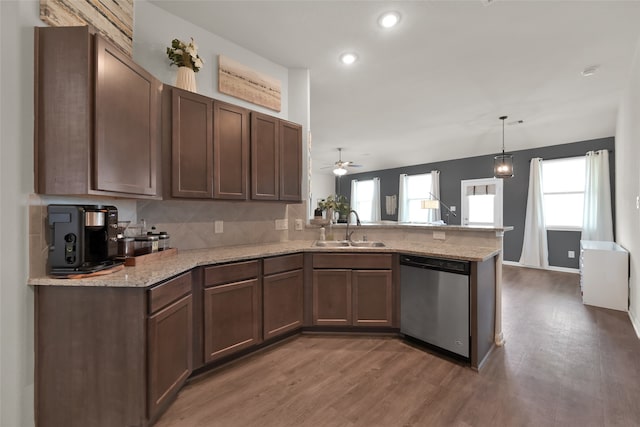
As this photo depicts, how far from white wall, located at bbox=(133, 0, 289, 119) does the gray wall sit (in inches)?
242

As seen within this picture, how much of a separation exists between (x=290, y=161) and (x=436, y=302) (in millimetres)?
1949

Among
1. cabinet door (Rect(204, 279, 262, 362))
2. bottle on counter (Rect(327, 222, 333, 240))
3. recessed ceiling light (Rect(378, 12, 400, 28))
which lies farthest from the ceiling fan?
cabinet door (Rect(204, 279, 262, 362))

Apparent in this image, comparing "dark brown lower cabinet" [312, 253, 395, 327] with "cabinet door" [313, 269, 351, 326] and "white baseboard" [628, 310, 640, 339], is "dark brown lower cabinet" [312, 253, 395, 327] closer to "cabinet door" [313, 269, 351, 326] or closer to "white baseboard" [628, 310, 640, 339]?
"cabinet door" [313, 269, 351, 326]

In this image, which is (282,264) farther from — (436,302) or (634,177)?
(634,177)

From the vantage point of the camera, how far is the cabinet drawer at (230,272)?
1982 millimetres

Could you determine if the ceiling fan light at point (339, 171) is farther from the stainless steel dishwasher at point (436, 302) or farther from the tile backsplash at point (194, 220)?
the stainless steel dishwasher at point (436, 302)

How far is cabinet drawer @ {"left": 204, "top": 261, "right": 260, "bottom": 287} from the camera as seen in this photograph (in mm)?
1982

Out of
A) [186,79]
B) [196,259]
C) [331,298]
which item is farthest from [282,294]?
[186,79]

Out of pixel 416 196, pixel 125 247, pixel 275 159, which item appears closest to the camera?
pixel 125 247

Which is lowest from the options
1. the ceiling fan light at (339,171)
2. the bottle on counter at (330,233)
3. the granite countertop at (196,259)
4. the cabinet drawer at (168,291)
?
the cabinet drawer at (168,291)

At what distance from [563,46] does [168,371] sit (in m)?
4.35

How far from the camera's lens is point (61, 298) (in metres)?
1.42

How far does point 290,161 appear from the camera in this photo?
2881 mm

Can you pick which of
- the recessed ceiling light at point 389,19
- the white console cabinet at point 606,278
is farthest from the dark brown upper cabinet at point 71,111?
the white console cabinet at point 606,278
